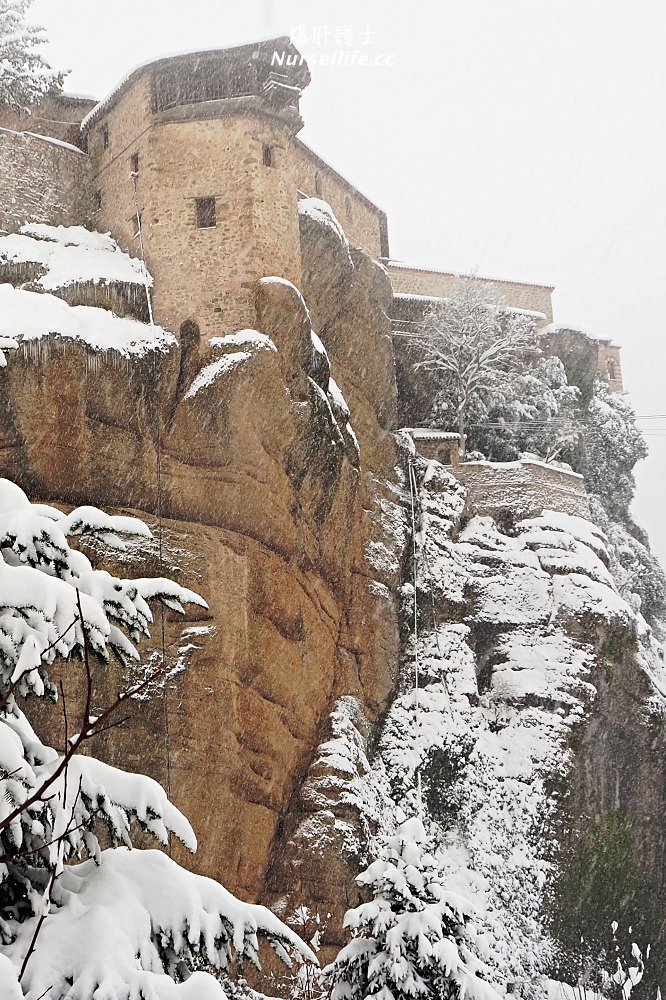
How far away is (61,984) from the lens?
148 inches

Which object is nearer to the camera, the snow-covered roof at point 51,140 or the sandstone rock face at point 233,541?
the sandstone rock face at point 233,541

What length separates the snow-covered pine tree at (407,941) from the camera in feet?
26.1

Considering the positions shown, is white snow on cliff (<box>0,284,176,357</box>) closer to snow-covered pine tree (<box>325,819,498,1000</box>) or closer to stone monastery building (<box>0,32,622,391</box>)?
stone monastery building (<box>0,32,622,391</box>)

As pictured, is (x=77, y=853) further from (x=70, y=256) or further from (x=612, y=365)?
(x=612, y=365)

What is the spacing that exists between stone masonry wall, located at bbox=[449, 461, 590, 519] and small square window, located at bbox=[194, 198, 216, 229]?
845 centimetres

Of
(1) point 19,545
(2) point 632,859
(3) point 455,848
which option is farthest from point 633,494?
(1) point 19,545

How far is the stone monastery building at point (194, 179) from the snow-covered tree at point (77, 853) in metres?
15.0

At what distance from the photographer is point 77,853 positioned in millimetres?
4559

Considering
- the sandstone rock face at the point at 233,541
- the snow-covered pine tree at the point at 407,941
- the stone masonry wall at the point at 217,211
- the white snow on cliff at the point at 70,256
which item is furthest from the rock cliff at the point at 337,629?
the snow-covered pine tree at the point at 407,941

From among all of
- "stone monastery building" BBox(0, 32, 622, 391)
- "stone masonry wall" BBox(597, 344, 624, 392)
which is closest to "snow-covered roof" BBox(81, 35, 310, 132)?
"stone monastery building" BBox(0, 32, 622, 391)

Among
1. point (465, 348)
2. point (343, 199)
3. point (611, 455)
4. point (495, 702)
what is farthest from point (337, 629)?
point (611, 455)

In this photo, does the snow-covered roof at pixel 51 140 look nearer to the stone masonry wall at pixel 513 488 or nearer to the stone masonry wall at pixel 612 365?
the stone masonry wall at pixel 513 488

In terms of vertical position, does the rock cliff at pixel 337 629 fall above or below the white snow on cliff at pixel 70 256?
below

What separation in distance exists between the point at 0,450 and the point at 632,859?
1506 centimetres
